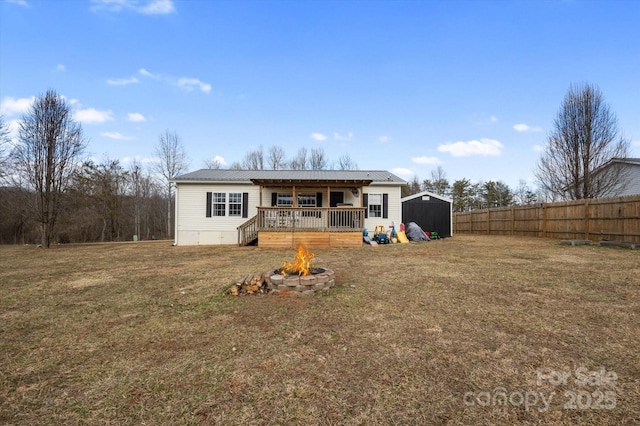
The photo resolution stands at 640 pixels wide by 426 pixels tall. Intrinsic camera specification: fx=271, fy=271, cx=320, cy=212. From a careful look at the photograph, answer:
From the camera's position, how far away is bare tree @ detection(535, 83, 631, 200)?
14.9 metres

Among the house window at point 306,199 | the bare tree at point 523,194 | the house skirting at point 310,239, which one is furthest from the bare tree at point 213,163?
the bare tree at point 523,194

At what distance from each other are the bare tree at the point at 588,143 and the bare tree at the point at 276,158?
26.3m

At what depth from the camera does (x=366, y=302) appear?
4.34 meters

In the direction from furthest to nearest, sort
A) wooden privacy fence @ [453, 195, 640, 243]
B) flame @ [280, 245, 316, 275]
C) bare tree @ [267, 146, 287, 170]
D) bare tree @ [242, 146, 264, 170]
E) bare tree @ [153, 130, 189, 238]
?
bare tree @ [242, 146, 264, 170] < bare tree @ [267, 146, 287, 170] < bare tree @ [153, 130, 189, 238] < wooden privacy fence @ [453, 195, 640, 243] < flame @ [280, 245, 316, 275]

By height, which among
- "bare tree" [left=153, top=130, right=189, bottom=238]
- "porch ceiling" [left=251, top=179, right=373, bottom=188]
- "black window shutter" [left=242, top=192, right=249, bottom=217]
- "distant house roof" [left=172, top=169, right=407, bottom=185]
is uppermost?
"bare tree" [left=153, top=130, right=189, bottom=238]

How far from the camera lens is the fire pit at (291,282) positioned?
15.8 ft

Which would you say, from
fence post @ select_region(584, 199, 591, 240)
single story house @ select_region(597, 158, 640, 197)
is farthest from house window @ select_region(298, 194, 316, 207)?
single story house @ select_region(597, 158, 640, 197)

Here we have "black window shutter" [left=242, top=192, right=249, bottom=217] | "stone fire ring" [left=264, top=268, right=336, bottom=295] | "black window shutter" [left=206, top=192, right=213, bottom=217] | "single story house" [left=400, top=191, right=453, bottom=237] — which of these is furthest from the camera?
"single story house" [left=400, top=191, right=453, bottom=237]

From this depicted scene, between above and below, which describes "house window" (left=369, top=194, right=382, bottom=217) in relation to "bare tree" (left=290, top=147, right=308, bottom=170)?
below

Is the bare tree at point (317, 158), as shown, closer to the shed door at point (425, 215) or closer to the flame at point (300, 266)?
the shed door at point (425, 215)

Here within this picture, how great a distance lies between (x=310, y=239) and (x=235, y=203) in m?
4.96

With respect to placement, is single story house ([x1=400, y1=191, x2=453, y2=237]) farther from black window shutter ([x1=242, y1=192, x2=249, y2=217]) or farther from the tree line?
the tree line

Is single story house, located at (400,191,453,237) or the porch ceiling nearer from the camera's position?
the porch ceiling

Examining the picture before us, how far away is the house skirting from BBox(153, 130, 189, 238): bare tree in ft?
61.5
